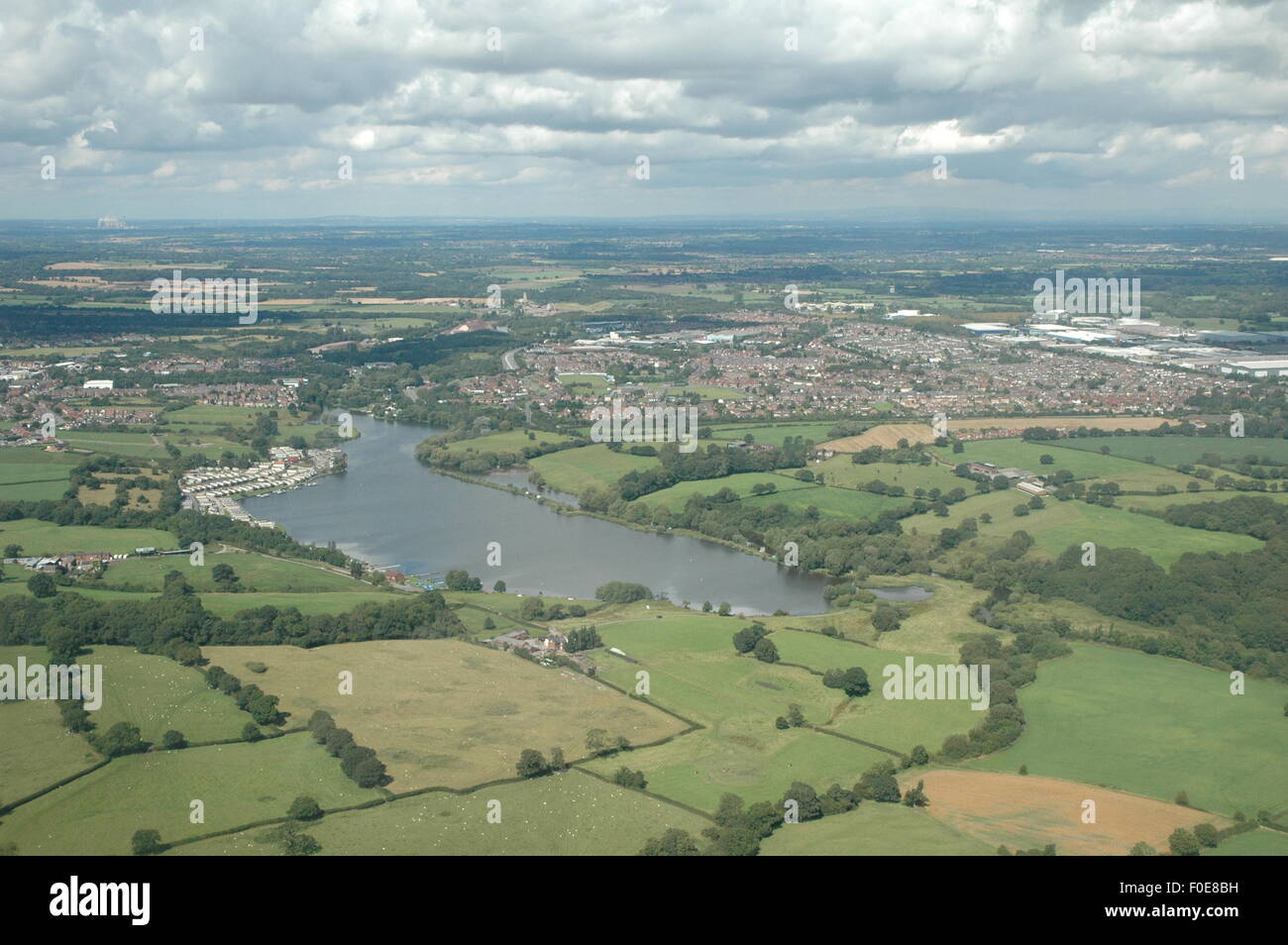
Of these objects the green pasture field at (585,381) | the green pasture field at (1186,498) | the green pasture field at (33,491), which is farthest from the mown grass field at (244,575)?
the green pasture field at (585,381)

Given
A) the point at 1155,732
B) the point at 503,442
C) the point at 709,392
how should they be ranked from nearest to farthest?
the point at 1155,732 < the point at 503,442 < the point at 709,392

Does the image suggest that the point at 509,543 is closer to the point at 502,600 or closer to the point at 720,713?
the point at 502,600

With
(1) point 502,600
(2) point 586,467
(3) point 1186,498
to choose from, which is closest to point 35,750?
(1) point 502,600

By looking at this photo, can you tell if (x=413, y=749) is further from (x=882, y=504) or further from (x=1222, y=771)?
(x=882, y=504)

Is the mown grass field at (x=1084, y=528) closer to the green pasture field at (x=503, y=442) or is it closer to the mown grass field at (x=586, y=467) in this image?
the mown grass field at (x=586, y=467)

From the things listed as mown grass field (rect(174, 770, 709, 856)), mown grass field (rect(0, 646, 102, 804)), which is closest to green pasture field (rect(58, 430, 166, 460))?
mown grass field (rect(0, 646, 102, 804))

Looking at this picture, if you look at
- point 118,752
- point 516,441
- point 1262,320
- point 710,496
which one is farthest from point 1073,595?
point 1262,320

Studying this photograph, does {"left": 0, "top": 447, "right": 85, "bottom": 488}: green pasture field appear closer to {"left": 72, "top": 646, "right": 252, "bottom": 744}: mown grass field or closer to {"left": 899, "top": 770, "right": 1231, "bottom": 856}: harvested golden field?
{"left": 72, "top": 646, "right": 252, "bottom": 744}: mown grass field
